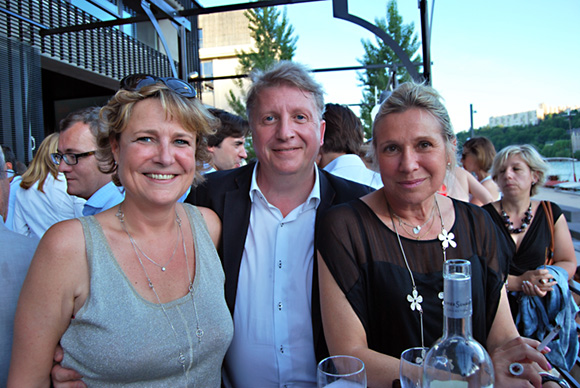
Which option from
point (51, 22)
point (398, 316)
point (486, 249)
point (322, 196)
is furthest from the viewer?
point (51, 22)

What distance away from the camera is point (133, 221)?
1.65 metres

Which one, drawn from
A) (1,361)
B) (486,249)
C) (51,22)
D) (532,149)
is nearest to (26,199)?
(1,361)

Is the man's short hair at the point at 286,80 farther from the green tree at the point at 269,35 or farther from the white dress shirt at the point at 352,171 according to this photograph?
the green tree at the point at 269,35

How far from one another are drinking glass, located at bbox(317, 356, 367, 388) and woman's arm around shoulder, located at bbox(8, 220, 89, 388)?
96cm

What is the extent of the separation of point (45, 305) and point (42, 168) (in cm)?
230

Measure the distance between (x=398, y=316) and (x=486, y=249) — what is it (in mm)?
472

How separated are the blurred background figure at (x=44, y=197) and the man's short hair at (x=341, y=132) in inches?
84.1

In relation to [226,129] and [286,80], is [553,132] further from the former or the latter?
[286,80]

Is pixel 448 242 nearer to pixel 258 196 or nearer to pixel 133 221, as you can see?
pixel 258 196

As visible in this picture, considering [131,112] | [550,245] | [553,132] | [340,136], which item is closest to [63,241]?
[131,112]

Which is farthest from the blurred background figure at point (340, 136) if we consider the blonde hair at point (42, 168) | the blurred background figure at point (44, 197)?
the blonde hair at point (42, 168)

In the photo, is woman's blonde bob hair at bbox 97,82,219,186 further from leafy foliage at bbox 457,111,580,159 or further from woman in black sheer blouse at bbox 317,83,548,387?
leafy foliage at bbox 457,111,580,159

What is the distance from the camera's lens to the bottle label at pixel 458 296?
0.78 metres

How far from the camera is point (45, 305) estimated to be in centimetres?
137
